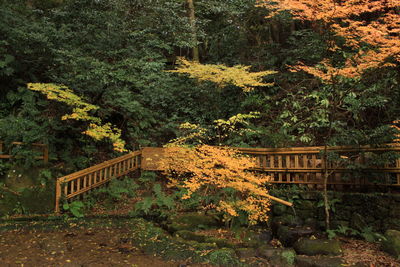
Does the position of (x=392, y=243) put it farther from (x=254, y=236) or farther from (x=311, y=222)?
(x=254, y=236)

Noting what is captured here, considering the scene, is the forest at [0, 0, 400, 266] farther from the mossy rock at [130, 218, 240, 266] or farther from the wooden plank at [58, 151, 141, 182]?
the wooden plank at [58, 151, 141, 182]

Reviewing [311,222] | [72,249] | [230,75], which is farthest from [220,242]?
[230,75]

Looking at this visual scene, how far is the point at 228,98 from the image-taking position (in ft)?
38.3

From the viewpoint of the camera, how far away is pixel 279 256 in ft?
14.3

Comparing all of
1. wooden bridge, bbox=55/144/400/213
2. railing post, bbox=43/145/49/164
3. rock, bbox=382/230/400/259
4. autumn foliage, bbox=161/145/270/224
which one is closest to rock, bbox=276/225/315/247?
autumn foliage, bbox=161/145/270/224

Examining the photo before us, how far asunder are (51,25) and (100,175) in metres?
5.32

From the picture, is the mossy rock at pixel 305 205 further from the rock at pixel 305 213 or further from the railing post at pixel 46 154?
the railing post at pixel 46 154

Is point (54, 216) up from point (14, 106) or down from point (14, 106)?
down

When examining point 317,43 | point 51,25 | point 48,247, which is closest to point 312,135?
point 317,43

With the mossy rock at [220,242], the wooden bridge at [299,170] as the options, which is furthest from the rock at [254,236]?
the wooden bridge at [299,170]

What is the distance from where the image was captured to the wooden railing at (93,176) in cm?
675

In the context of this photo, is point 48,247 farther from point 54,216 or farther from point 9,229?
point 54,216

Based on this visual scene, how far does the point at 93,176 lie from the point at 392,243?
7.19m

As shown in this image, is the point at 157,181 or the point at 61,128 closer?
the point at 61,128
